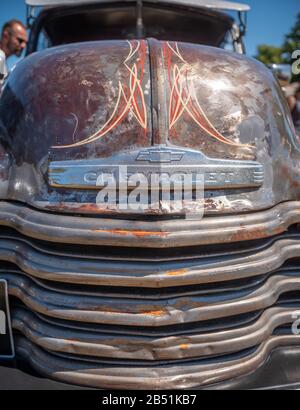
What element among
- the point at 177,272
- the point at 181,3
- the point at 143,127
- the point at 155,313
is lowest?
the point at 155,313

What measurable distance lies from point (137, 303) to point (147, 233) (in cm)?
30

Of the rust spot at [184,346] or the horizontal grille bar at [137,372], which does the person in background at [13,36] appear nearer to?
the horizontal grille bar at [137,372]

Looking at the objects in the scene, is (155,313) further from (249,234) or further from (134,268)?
(249,234)

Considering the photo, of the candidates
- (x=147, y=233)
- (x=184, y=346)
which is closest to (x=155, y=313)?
(x=184, y=346)

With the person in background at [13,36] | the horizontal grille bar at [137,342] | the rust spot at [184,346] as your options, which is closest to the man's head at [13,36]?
the person in background at [13,36]

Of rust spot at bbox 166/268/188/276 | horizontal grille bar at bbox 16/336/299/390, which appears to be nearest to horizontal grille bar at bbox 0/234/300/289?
rust spot at bbox 166/268/188/276

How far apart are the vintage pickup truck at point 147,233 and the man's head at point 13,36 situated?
7.61 feet

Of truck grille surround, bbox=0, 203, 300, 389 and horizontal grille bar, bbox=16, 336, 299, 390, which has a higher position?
truck grille surround, bbox=0, 203, 300, 389

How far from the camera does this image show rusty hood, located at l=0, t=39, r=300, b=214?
6.39 ft

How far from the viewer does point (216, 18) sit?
14.1 ft

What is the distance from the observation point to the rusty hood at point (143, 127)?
6.39ft

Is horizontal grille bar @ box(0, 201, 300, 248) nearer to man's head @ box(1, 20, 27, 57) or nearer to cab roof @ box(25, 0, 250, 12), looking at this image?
cab roof @ box(25, 0, 250, 12)

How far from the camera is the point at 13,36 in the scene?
14.0ft

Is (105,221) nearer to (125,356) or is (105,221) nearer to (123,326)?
(123,326)
